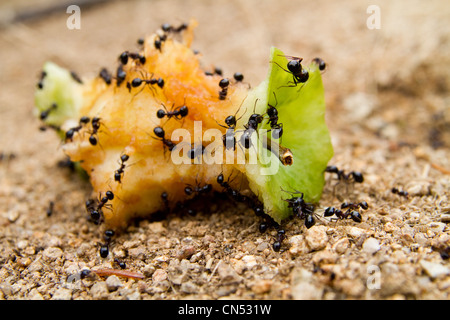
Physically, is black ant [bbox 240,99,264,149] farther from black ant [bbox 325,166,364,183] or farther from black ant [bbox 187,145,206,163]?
black ant [bbox 325,166,364,183]

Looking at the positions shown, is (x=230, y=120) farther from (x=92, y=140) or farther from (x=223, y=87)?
(x=92, y=140)

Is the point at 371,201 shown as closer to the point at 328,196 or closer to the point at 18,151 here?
the point at 328,196

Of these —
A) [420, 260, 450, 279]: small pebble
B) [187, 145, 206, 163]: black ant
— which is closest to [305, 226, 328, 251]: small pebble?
[420, 260, 450, 279]: small pebble

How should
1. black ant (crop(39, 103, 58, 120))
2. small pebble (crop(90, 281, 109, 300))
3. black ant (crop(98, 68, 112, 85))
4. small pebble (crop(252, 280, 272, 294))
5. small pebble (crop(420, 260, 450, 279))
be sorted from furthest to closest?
black ant (crop(39, 103, 58, 120))
black ant (crop(98, 68, 112, 85))
small pebble (crop(90, 281, 109, 300))
small pebble (crop(252, 280, 272, 294))
small pebble (crop(420, 260, 450, 279))

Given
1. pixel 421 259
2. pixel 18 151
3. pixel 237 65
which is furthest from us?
pixel 237 65

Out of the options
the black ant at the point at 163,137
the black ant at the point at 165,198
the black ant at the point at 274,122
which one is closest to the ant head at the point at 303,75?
the black ant at the point at 274,122

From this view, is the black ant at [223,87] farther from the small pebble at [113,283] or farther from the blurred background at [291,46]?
the blurred background at [291,46]

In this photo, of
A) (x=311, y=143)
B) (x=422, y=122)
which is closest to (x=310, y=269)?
(x=311, y=143)
